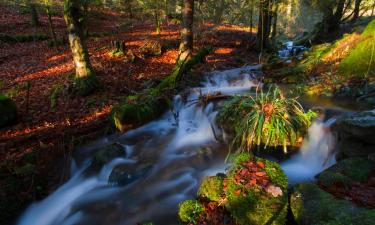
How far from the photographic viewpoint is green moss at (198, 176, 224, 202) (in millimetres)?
4344

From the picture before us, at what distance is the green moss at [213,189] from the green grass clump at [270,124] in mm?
1668

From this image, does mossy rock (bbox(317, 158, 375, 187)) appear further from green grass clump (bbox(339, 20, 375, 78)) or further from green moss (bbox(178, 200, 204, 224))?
green grass clump (bbox(339, 20, 375, 78))

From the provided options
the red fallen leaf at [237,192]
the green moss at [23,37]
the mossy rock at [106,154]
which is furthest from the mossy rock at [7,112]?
the green moss at [23,37]

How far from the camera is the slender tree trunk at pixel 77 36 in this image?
8.29m

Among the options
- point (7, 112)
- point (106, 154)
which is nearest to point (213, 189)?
point (106, 154)

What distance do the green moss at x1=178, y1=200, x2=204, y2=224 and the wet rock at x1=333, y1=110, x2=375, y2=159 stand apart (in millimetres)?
3435

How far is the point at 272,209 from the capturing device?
3.86 m

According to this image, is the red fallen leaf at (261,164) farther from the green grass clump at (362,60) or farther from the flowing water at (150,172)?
the green grass clump at (362,60)

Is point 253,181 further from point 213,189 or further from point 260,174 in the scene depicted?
point 213,189

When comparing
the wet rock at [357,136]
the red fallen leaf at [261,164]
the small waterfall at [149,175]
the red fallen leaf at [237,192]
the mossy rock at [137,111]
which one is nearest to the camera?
the red fallen leaf at [237,192]

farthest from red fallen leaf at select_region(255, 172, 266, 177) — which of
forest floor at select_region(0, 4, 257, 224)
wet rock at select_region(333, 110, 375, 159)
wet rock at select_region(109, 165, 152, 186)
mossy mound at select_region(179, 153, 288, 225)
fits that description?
forest floor at select_region(0, 4, 257, 224)

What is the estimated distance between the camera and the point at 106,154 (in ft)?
22.6

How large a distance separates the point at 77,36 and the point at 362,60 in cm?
923

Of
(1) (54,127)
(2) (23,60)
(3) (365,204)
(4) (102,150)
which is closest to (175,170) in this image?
(4) (102,150)
